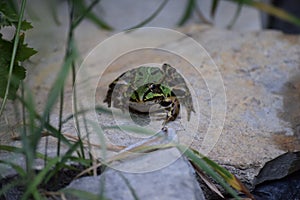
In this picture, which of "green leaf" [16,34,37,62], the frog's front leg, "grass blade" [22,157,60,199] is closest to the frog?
the frog's front leg

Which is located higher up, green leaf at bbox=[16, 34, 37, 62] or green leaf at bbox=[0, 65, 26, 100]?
green leaf at bbox=[16, 34, 37, 62]

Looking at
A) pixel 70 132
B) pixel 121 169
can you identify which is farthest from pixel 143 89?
pixel 121 169

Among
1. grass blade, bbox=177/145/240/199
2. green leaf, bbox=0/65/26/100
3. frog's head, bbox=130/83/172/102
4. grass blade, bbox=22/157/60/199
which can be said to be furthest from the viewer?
frog's head, bbox=130/83/172/102

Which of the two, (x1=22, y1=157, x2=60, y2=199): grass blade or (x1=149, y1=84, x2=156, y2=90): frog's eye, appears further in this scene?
(x1=149, y1=84, x2=156, y2=90): frog's eye

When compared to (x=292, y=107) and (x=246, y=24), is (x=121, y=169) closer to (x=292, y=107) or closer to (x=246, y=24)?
(x=292, y=107)

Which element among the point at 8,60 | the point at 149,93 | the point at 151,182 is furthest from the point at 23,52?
the point at 151,182

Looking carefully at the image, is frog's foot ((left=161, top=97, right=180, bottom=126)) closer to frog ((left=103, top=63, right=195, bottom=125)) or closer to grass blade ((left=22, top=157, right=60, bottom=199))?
frog ((left=103, top=63, right=195, bottom=125))
